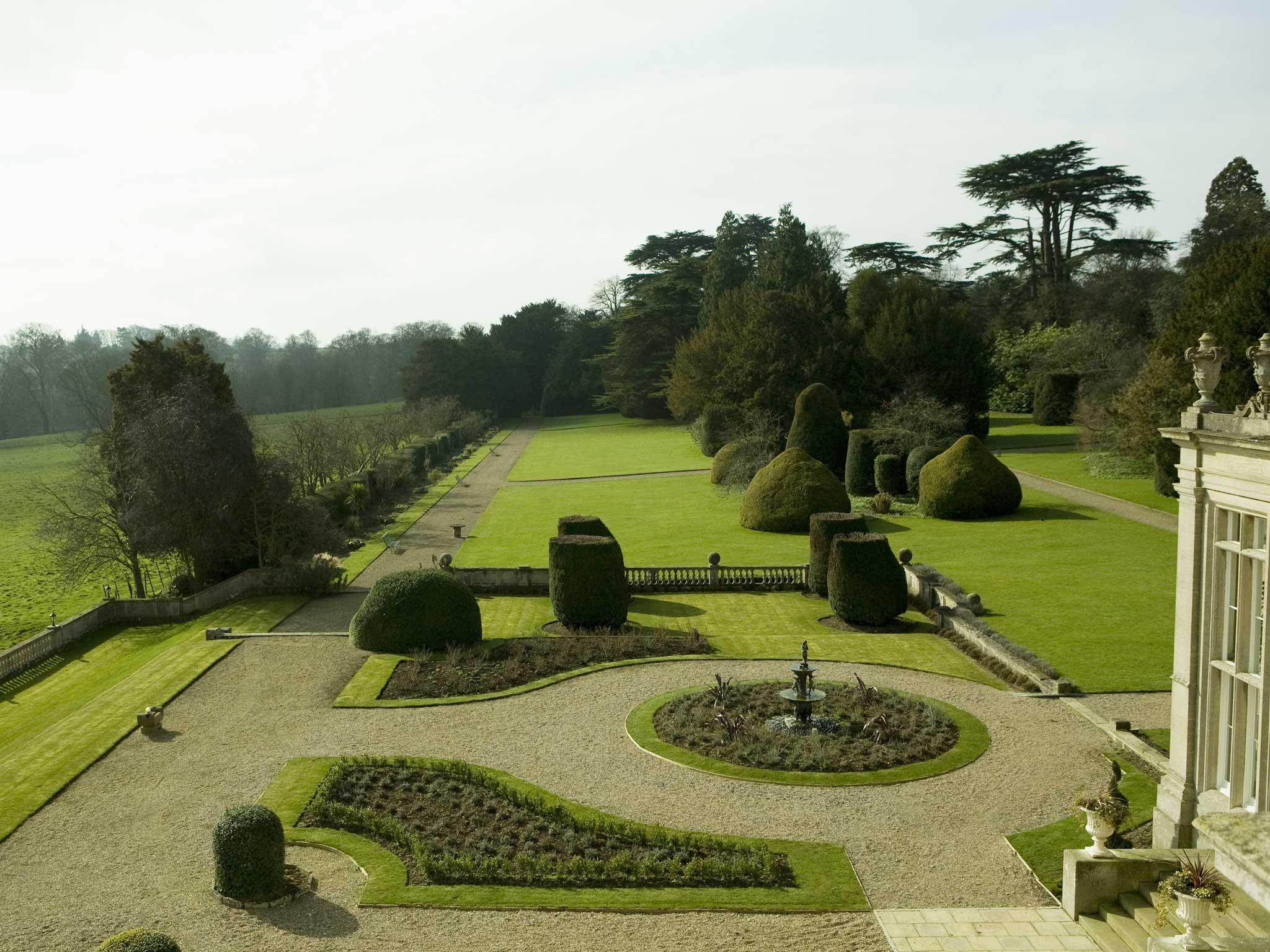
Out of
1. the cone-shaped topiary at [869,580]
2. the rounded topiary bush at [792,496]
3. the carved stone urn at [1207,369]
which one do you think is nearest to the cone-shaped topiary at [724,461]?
the rounded topiary bush at [792,496]

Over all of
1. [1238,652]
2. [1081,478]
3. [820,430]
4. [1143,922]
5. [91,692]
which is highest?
[820,430]

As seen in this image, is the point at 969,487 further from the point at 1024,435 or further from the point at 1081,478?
the point at 1024,435

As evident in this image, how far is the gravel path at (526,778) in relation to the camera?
12039mm

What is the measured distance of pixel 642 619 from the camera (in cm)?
2802

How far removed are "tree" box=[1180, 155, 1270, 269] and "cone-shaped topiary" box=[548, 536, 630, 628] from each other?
53469mm

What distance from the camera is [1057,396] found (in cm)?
7319

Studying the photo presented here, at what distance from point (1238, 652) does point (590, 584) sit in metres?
16.7

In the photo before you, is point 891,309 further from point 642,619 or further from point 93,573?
point 93,573

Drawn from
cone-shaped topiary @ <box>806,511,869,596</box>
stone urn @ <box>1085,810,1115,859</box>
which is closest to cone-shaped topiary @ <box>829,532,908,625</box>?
cone-shaped topiary @ <box>806,511,869,596</box>

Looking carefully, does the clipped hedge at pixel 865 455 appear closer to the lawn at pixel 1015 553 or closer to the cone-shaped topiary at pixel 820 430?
the cone-shaped topiary at pixel 820 430

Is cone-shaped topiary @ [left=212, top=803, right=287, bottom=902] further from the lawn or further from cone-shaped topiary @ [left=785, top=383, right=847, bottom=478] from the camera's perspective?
cone-shaped topiary @ [left=785, top=383, right=847, bottom=478]

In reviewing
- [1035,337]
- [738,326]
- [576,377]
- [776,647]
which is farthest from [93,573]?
[576,377]

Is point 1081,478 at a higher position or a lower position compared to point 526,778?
higher

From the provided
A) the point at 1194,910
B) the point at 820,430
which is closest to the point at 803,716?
the point at 1194,910
